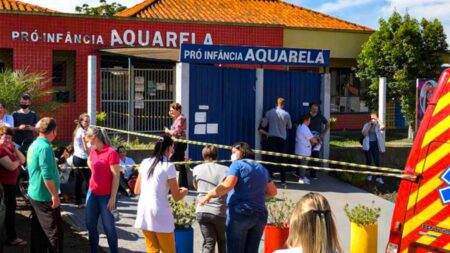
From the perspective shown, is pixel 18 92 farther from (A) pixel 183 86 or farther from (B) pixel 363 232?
(B) pixel 363 232

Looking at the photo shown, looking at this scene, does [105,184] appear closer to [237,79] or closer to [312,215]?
[312,215]

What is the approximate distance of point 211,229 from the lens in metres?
6.92

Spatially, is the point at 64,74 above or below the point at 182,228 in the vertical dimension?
above

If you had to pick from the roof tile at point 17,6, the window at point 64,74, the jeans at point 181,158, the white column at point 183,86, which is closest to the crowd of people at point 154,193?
the jeans at point 181,158

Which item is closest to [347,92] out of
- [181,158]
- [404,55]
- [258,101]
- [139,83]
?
[404,55]

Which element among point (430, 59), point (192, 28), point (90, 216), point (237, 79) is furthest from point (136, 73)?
point (90, 216)

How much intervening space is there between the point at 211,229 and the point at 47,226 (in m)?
1.78

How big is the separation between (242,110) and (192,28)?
9.45m

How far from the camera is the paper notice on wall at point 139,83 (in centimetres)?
A: 2129

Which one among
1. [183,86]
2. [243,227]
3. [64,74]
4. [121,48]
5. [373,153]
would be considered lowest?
[243,227]

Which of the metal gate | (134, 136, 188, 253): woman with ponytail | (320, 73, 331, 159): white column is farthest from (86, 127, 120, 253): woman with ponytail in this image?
the metal gate

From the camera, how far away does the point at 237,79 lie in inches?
527

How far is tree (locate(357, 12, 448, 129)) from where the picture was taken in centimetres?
2280

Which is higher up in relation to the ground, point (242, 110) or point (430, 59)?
point (430, 59)
